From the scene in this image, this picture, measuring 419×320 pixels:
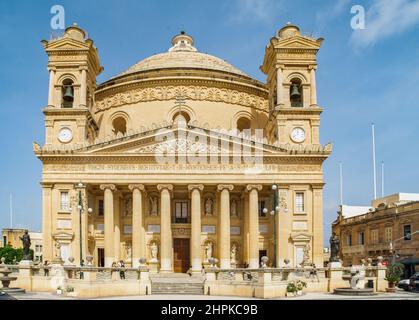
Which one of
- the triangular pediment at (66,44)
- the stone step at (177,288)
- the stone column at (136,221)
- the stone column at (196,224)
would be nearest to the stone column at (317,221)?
the stone column at (196,224)

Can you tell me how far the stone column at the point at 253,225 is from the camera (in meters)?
44.8

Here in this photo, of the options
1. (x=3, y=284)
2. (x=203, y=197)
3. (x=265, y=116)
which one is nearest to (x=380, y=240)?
(x=265, y=116)

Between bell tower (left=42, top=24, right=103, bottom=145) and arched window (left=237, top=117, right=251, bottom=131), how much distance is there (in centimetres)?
1645

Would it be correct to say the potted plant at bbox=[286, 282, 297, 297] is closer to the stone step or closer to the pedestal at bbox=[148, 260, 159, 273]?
the stone step

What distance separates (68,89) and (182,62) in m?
14.3

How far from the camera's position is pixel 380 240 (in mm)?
59438

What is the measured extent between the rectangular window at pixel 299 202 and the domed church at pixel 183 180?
5.1 inches

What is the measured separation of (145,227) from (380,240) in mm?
29527

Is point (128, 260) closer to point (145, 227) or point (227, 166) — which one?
point (145, 227)

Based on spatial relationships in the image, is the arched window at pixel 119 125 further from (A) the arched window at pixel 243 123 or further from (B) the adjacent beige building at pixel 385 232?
(B) the adjacent beige building at pixel 385 232

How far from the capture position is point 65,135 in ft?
155

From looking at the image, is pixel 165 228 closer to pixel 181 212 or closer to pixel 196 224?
pixel 196 224

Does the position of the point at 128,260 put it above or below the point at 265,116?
below

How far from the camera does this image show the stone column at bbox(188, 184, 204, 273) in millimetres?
44125
